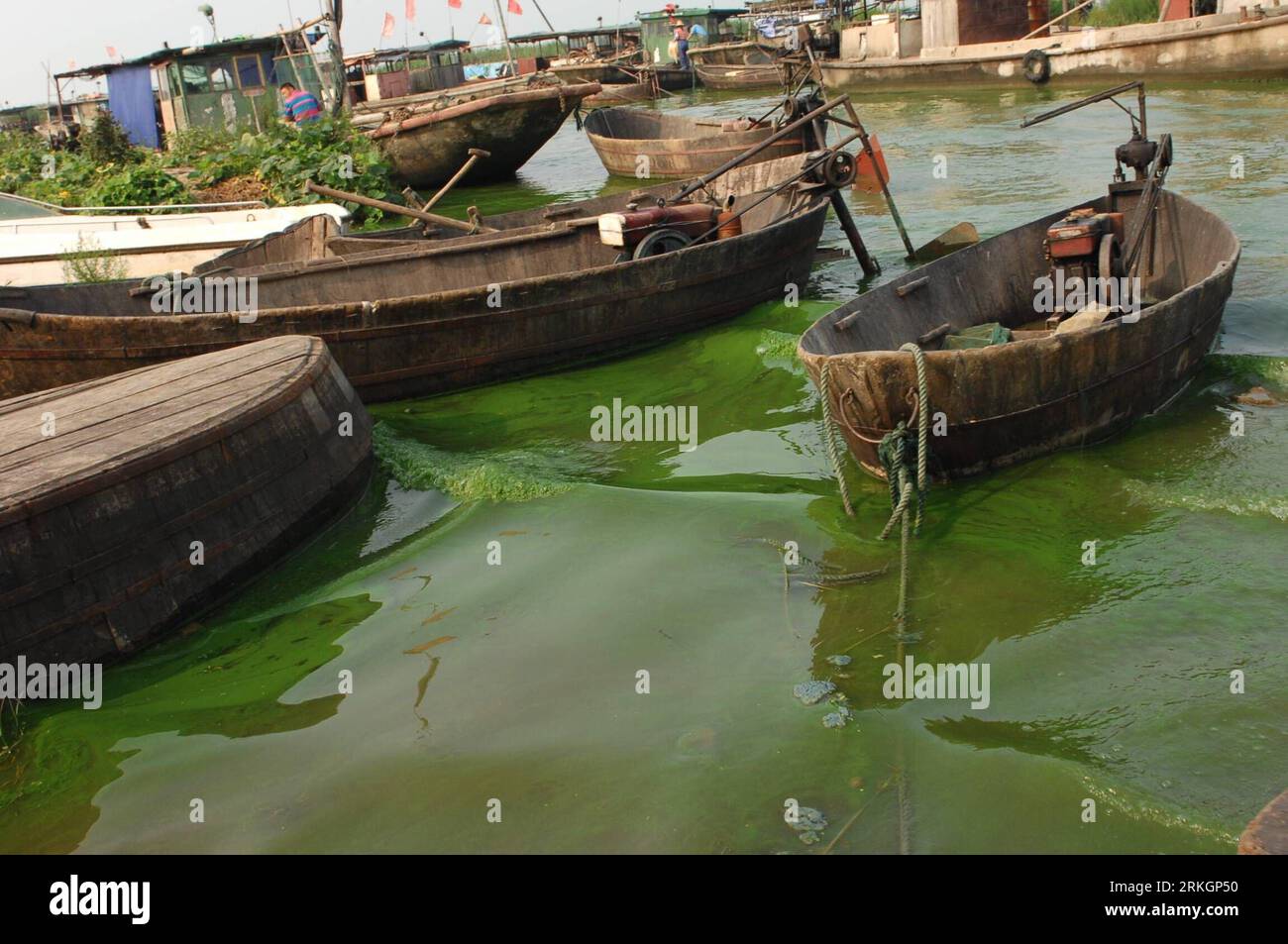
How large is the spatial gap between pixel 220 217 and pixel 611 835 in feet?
40.5

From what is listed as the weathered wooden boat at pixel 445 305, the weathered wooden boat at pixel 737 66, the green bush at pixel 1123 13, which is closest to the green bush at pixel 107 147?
the weathered wooden boat at pixel 445 305

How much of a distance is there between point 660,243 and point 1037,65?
23309 millimetres

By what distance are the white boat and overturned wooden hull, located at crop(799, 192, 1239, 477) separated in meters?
7.18

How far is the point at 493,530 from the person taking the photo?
6590mm

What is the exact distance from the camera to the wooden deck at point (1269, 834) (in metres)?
2.50

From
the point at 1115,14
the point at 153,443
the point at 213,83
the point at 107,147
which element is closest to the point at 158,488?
the point at 153,443

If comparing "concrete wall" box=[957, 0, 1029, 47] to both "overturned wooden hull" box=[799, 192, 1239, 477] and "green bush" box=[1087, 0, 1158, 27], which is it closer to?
"green bush" box=[1087, 0, 1158, 27]

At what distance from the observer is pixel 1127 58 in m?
27.8

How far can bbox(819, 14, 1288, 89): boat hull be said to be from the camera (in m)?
24.7

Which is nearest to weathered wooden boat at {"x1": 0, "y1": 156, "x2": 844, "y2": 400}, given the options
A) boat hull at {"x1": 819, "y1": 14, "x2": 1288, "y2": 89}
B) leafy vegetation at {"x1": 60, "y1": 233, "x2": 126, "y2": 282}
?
leafy vegetation at {"x1": 60, "y1": 233, "x2": 126, "y2": 282}

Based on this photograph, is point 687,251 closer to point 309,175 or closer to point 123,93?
point 309,175

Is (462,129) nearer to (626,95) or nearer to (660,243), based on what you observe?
(660,243)

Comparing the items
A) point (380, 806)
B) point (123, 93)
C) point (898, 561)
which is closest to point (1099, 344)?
point (898, 561)

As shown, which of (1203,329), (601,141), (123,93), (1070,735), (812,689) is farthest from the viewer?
(123,93)
